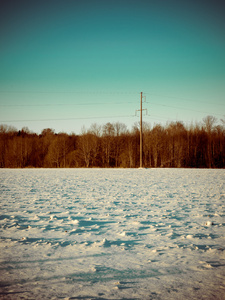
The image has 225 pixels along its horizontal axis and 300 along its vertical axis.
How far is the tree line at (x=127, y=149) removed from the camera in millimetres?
42469

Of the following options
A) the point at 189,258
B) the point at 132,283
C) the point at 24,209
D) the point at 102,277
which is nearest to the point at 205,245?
the point at 189,258

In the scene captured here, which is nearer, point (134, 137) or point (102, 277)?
point (102, 277)

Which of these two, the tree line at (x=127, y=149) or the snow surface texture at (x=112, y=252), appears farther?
the tree line at (x=127, y=149)

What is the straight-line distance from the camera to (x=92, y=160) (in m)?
45.3

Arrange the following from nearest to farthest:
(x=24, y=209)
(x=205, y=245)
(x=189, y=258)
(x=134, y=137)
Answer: (x=189, y=258)
(x=205, y=245)
(x=24, y=209)
(x=134, y=137)

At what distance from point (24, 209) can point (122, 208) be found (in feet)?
10.4

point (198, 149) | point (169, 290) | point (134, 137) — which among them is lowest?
point (169, 290)

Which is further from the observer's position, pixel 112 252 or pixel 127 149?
pixel 127 149

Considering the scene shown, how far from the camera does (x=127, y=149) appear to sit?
4609cm

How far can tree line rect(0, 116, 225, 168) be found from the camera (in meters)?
42.5

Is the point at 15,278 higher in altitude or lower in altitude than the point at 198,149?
lower

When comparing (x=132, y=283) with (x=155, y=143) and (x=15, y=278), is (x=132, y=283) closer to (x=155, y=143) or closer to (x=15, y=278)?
(x=15, y=278)

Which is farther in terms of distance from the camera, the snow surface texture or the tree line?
the tree line

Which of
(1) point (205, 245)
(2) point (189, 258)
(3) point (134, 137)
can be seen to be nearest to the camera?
(2) point (189, 258)
